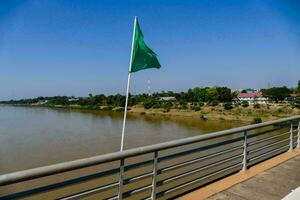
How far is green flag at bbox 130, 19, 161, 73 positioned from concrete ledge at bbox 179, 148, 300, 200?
1.70 m

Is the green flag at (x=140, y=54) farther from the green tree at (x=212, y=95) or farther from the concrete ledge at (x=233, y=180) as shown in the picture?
the green tree at (x=212, y=95)

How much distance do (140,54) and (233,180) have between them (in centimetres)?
203

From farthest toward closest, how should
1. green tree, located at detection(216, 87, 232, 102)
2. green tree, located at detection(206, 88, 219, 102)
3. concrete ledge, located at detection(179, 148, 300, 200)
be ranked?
green tree, located at detection(216, 87, 232, 102) → green tree, located at detection(206, 88, 219, 102) → concrete ledge, located at detection(179, 148, 300, 200)

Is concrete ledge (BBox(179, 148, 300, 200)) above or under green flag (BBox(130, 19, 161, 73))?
under

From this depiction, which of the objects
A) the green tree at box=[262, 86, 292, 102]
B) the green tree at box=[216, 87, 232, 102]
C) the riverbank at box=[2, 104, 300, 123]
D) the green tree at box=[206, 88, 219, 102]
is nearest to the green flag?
the riverbank at box=[2, 104, 300, 123]

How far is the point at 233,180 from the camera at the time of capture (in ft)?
12.7

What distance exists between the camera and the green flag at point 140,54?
3.91 metres

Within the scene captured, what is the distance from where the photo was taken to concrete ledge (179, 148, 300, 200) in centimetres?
330

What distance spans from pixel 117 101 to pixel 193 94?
886 inches

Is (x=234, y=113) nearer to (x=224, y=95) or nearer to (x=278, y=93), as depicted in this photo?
(x=224, y=95)

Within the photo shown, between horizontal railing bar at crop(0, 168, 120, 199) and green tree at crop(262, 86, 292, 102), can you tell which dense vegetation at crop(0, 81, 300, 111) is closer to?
green tree at crop(262, 86, 292, 102)

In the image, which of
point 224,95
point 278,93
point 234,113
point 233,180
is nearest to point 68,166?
point 233,180

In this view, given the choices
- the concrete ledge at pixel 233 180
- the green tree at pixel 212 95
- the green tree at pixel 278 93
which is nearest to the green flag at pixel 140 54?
the concrete ledge at pixel 233 180

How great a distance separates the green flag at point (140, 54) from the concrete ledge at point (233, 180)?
1696 mm
